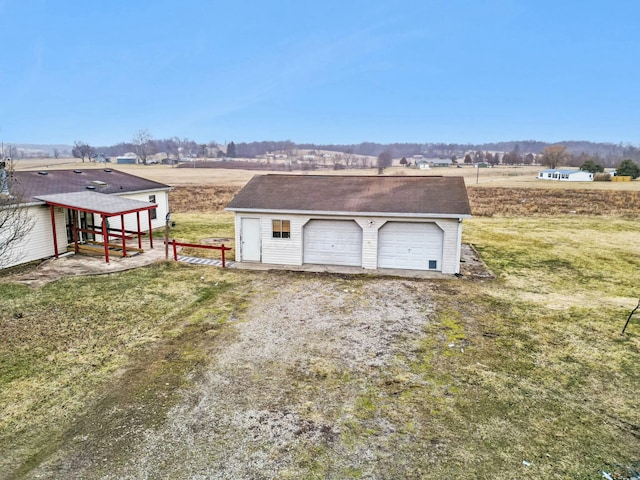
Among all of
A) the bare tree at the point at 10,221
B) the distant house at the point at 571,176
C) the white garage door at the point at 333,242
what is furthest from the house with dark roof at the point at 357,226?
the distant house at the point at 571,176

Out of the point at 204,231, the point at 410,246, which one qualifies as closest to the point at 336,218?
the point at 410,246

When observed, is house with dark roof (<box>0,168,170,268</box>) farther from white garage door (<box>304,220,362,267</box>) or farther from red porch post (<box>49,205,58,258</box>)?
white garage door (<box>304,220,362,267</box>)

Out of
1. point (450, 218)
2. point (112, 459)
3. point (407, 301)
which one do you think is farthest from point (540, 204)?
point (112, 459)

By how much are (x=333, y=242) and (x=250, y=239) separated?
11.3ft

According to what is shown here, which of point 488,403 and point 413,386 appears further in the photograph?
point 413,386

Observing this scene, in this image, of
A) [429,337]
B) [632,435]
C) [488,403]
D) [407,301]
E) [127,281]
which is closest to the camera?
[632,435]

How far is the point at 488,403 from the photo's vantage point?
25.7ft

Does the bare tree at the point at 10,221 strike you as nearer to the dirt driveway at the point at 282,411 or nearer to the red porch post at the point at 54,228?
the red porch post at the point at 54,228

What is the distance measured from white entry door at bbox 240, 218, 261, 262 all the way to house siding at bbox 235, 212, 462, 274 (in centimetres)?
15

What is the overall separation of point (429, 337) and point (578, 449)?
173 inches

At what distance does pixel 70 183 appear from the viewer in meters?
21.6

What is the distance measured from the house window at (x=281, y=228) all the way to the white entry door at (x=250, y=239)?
0.67 meters

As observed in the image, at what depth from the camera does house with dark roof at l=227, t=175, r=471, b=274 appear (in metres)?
16.2

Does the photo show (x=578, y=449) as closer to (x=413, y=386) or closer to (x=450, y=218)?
(x=413, y=386)
